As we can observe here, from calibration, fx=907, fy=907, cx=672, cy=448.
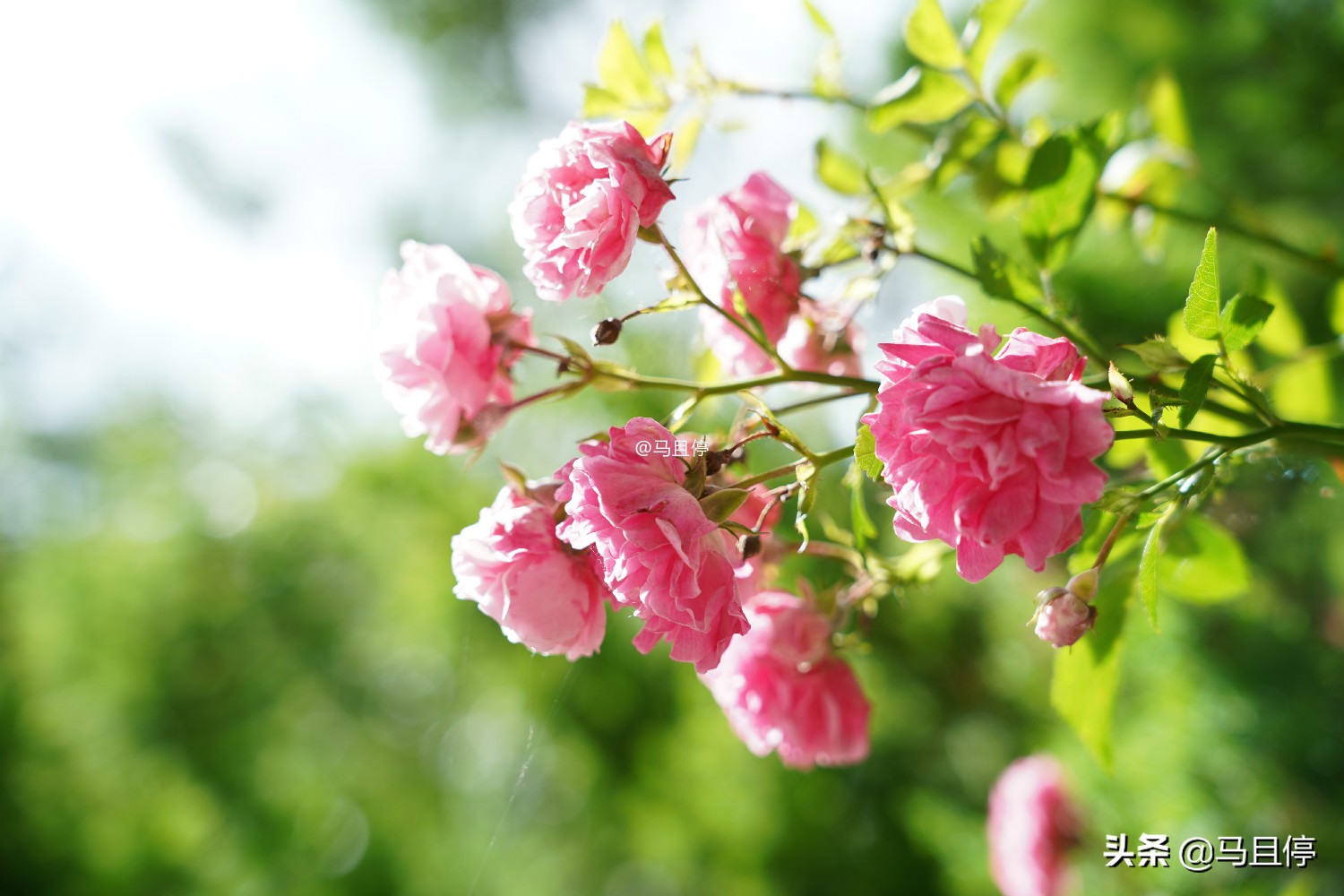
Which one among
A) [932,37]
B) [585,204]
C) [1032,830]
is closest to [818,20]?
[932,37]

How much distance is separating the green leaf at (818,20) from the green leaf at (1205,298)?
0.52 feet

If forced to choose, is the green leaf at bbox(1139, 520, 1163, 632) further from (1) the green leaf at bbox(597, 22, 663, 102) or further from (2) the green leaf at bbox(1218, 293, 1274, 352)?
(1) the green leaf at bbox(597, 22, 663, 102)

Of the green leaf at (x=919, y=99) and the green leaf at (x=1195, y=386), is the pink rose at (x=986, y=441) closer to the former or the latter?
the green leaf at (x=1195, y=386)

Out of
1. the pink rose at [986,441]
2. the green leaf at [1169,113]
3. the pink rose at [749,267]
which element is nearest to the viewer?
the pink rose at [986,441]

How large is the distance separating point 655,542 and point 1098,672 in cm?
15

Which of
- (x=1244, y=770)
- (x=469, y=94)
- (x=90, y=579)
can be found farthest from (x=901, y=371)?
(x=90, y=579)

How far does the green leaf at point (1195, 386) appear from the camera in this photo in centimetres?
17

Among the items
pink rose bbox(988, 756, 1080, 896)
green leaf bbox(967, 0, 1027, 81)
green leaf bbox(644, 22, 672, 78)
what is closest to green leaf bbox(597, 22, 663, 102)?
green leaf bbox(644, 22, 672, 78)

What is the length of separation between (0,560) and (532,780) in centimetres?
216

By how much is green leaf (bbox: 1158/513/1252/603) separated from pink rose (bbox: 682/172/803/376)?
0.13m

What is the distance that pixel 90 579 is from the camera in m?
1.74

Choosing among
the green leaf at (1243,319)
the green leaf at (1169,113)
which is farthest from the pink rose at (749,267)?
the green leaf at (1169,113)

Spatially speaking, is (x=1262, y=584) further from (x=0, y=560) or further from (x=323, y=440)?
(x=0, y=560)

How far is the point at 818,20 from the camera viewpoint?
291 mm
